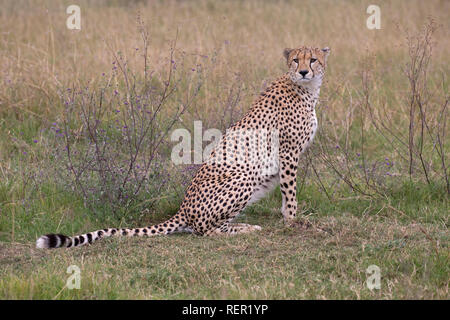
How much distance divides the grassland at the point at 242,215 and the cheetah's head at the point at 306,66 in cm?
57

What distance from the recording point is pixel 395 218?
4.44 metres

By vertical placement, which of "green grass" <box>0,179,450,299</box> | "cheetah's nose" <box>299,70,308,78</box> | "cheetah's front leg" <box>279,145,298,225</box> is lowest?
"green grass" <box>0,179,450,299</box>

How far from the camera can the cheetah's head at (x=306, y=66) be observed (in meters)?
4.41

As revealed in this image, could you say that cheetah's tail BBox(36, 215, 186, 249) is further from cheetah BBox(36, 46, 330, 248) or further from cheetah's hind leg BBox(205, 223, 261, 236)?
cheetah's hind leg BBox(205, 223, 261, 236)

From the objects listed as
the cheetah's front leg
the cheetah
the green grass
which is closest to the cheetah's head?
the cheetah

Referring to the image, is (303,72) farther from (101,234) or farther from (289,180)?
(101,234)

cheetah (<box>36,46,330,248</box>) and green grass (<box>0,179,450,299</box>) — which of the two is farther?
cheetah (<box>36,46,330,248</box>)

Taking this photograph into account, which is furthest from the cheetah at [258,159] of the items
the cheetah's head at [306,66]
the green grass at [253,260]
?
the green grass at [253,260]

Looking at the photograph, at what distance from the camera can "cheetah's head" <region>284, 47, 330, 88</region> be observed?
441cm

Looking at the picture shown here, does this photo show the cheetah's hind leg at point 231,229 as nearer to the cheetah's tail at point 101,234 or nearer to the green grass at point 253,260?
the green grass at point 253,260

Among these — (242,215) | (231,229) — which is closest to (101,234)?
(231,229)

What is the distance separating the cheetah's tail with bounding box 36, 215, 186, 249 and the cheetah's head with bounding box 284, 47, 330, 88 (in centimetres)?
122

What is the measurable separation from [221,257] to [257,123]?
1046 mm

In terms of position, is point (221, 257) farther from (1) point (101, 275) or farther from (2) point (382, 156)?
(2) point (382, 156)
